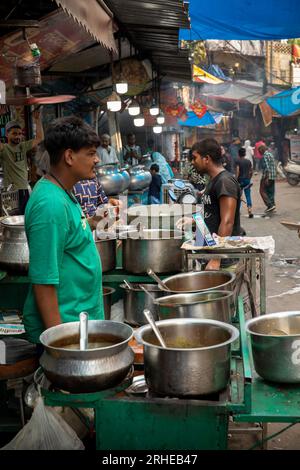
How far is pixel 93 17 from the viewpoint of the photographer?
532 centimetres

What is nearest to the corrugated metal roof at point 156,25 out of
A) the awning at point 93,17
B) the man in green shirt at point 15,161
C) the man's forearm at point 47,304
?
the awning at point 93,17

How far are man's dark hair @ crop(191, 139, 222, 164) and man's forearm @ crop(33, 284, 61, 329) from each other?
8.12 feet

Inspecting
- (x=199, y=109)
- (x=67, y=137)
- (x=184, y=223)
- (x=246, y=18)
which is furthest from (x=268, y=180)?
(x=67, y=137)

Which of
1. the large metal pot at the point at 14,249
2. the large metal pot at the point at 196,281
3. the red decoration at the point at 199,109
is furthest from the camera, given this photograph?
the red decoration at the point at 199,109

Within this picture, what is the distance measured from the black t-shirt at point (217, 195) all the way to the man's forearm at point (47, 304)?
7.48 feet

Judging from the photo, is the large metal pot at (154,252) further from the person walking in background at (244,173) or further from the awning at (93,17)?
the person walking in background at (244,173)

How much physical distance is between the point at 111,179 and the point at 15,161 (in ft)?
5.49

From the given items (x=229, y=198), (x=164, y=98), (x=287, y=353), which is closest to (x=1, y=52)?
(x=229, y=198)

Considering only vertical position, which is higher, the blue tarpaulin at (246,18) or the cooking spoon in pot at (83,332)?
the blue tarpaulin at (246,18)

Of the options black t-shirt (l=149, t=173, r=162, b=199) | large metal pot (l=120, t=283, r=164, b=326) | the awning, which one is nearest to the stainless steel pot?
large metal pot (l=120, t=283, r=164, b=326)

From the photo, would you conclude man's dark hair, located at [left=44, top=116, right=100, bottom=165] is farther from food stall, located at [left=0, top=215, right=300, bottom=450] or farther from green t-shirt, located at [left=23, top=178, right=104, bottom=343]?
food stall, located at [left=0, top=215, right=300, bottom=450]

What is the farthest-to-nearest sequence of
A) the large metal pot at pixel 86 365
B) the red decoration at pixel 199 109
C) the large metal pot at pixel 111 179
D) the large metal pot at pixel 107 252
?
the red decoration at pixel 199 109 → the large metal pot at pixel 111 179 → the large metal pot at pixel 107 252 → the large metal pot at pixel 86 365

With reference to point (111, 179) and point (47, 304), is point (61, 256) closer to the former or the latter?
point (47, 304)

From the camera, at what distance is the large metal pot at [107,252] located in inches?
159
